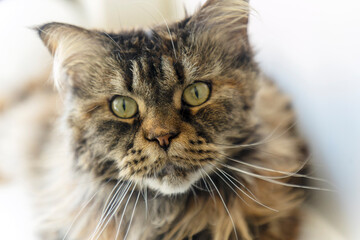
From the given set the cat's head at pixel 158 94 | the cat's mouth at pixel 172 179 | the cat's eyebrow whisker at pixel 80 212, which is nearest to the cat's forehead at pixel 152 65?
the cat's head at pixel 158 94

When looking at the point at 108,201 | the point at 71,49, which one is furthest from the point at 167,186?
the point at 71,49

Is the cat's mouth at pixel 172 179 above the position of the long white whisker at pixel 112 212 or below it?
above

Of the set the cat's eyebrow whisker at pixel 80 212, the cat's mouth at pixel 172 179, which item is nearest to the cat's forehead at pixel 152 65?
the cat's mouth at pixel 172 179

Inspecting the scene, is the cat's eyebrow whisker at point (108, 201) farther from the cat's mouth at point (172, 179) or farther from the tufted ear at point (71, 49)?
the tufted ear at point (71, 49)

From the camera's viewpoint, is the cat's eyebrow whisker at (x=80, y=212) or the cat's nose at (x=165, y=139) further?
the cat's eyebrow whisker at (x=80, y=212)

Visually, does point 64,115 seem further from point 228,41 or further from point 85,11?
point 228,41

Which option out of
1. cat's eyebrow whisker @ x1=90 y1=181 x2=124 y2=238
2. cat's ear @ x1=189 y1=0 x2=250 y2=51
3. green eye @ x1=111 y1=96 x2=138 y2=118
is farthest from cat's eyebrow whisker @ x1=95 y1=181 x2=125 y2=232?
cat's ear @ x1=189 y1=0 x2=250 y2=51

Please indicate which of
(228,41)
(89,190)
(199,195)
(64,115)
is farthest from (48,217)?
(228,41)

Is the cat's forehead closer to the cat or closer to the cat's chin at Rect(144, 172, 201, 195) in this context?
the cat

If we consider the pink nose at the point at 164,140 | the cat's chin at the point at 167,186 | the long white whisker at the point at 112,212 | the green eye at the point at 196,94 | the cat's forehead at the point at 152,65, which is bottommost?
the long white whisker at the point at 112,212
